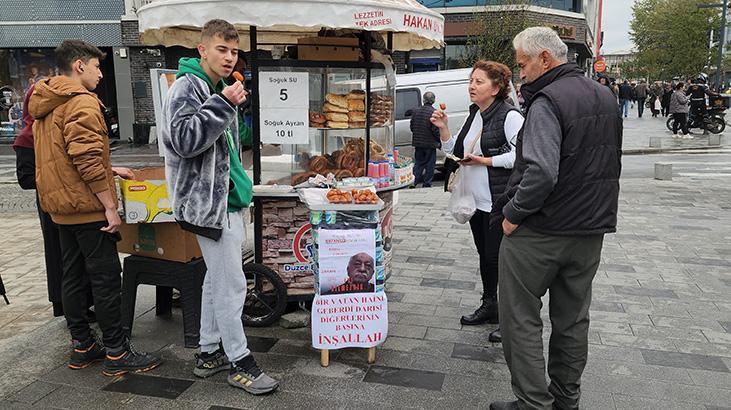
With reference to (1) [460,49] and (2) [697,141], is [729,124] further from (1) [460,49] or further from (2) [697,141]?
(1) [460,49]

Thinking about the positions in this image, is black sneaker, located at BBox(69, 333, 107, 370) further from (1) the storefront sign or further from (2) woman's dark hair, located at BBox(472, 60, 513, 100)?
(1) the storefront sign

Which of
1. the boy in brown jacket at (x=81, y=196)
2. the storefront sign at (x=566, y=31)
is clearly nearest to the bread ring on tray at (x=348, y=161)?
the boy in brown jacket at (x=81, y=196)

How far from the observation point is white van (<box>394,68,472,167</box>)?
39.8ft

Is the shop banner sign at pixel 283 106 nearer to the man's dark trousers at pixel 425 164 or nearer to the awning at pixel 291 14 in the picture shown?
the awning at pixel 291 14

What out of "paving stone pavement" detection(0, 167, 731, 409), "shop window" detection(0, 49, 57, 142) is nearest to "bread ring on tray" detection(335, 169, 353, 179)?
"paving stone pavement" detection(0, 167, 731, 409)

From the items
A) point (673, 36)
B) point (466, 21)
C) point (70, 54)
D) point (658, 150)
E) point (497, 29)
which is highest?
point (673, 36)

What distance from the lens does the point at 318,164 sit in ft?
15.4

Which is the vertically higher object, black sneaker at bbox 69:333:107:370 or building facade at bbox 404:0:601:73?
building facade at bbox 404:0:601:73

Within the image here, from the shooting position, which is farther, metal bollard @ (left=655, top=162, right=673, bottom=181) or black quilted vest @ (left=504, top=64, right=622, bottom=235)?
metal bollard @ (left=655, top=162, right=673, bottom=181)

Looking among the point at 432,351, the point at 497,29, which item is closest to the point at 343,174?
the point at 432,351

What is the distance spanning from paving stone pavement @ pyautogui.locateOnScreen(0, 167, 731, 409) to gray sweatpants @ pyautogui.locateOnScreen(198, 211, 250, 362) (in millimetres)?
303

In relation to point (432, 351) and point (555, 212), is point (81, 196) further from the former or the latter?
point (555, 212)

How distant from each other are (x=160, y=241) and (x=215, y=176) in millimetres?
1132

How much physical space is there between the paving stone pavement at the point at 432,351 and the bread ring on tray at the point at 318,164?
49.1 inches
